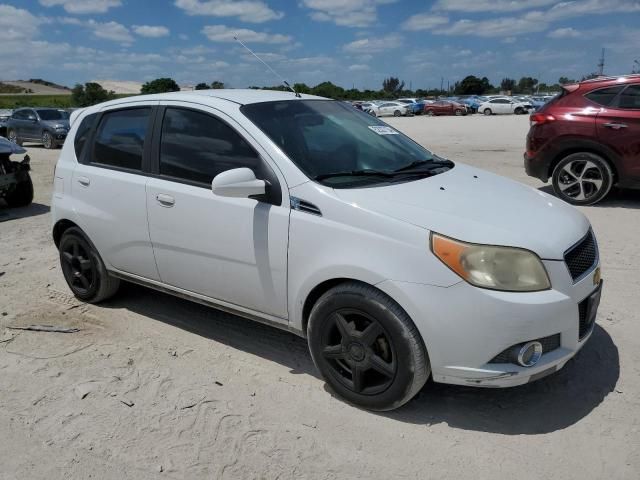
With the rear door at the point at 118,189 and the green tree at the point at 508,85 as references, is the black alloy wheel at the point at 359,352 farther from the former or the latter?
the green tree at the point at 508,85

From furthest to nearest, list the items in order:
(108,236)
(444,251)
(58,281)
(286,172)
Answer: (58,281), (108,236), (286,172), (444,251)

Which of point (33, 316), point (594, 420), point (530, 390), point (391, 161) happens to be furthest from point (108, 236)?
point (594, 420)

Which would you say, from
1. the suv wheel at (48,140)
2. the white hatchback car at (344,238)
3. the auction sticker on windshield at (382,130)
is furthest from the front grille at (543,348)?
the suv wheel at (48,140)

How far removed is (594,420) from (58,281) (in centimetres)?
474

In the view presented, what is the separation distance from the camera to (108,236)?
4344 millimetres

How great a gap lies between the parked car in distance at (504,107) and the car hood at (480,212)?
43.6 m

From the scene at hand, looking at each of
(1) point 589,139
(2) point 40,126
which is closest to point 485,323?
(1) point 589,139

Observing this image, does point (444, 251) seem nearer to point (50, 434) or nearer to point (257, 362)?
point (257, 362)

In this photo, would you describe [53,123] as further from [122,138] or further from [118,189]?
[118,189]

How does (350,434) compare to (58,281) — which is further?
(58,281)

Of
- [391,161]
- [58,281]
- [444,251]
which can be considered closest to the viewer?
[444,251]

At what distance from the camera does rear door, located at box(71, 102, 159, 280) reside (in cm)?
407

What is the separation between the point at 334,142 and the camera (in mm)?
3707

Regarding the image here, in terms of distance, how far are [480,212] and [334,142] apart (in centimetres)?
112
